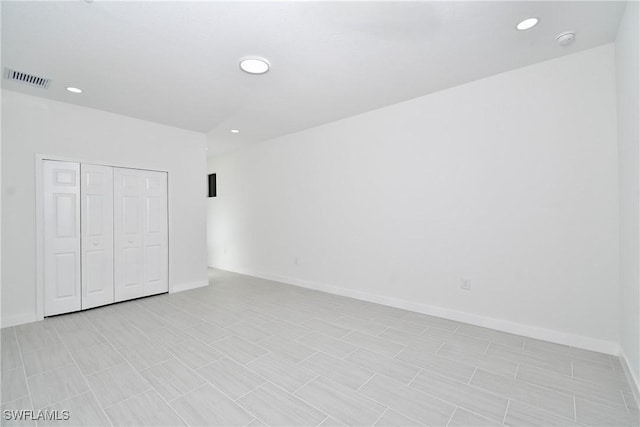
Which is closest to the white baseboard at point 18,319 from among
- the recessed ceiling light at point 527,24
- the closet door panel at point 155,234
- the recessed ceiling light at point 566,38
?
the closet door panel at point 155,234

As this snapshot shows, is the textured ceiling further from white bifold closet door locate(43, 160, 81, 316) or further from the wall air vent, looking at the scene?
white bifold closet door locate(43, 160, 81, 316)

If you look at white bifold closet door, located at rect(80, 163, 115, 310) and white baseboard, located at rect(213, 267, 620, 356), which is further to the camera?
white bifold closet door, located at rect(80, 163, 115, 310)

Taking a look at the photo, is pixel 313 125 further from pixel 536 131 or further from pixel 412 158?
pixel 536 131

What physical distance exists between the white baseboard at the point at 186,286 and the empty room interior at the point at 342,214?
41 mm

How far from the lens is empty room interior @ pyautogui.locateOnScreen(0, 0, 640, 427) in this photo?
198 centimetres

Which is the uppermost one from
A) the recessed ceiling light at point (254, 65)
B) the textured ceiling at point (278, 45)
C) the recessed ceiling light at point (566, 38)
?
the textured ceiling at point (278, 45)

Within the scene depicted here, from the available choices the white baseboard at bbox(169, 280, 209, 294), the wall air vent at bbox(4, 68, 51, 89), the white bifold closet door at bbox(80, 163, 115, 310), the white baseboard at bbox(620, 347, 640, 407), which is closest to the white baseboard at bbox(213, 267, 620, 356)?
the white baseboard at bbox(620, 347, 640, 407)

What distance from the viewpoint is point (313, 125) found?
15.5 feet

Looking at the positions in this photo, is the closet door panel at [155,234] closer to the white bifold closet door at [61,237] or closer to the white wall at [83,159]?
the white wall at [83,159]

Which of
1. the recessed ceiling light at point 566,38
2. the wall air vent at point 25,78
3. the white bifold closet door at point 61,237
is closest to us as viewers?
the recessed ceiling light at point 566,38

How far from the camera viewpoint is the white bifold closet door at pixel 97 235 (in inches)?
148

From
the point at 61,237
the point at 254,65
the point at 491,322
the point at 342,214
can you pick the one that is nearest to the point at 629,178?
the point at 491,322

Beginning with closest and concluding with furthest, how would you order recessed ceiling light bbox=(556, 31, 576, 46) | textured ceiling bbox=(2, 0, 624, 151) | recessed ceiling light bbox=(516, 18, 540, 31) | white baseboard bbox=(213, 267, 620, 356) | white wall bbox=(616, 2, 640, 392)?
white wall bbox=(616, 2, 640, 392) → textured ceiling bbox=(2, 0, 624, 151) → recessed ceiling light bbox=(516, 18, 540, 31) → recessed ceiling light bbox=(556, 31, 576, 46) → white baseboard bbox=(213, 267, 620, 356)

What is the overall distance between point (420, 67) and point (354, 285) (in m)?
2.99
